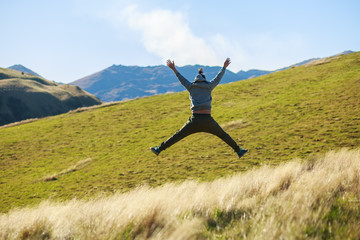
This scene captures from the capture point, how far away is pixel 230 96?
2902cm

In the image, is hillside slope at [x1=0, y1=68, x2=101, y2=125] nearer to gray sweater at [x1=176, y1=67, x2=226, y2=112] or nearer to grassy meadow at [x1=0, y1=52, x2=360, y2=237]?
grassy meadow at [x1=0, y1=52, x2=360, y2=237]

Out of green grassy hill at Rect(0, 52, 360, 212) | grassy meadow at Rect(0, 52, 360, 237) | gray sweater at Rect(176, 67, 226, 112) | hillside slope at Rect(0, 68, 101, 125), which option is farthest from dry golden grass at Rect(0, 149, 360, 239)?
hillside slope at Rect(0, 68, 101, 125)

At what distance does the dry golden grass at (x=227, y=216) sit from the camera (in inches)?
132

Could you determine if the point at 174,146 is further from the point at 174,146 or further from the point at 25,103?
the point at 25,103

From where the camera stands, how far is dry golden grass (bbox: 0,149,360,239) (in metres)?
3.36

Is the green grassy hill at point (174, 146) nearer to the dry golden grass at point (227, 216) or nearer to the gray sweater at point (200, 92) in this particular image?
the gray sweater at point (200, 92)

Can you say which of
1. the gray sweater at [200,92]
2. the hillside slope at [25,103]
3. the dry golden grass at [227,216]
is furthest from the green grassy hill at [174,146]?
the hillside slope at [25,103]

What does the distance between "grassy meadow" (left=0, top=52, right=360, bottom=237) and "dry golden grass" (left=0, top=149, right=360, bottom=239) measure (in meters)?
0.39

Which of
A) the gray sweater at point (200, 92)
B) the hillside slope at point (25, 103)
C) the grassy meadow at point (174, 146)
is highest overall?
the hillside slope at point (25, 103)

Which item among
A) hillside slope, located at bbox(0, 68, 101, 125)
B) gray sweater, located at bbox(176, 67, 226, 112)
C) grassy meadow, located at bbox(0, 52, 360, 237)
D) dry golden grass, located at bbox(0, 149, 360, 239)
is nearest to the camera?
dry golden grass, located at bbox(0, 149, 360, 239)

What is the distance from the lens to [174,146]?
16422 mm

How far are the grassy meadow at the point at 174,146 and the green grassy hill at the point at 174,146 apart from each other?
54mm

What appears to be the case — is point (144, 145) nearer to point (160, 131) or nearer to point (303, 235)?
point (160, 131)

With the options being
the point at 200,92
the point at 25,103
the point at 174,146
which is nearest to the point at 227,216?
the point at 200,92
